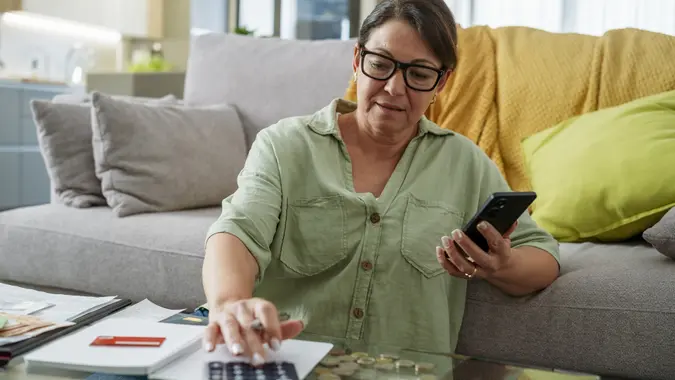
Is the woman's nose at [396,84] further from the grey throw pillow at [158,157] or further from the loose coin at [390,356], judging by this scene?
the grey throw pillow at [158,157]

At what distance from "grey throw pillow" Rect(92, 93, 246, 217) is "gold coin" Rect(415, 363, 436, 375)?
121 centimetres

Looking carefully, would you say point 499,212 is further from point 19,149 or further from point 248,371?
point 19,149

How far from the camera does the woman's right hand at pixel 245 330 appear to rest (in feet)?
2.66

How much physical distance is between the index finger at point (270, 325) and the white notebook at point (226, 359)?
0.02 metres

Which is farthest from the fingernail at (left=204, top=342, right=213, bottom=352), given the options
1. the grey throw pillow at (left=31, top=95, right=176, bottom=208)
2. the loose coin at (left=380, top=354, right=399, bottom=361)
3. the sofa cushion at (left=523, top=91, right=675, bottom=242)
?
the grey throw pillow at (left=31, top=95, right=176, bottom=208)

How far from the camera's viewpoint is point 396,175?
132cm

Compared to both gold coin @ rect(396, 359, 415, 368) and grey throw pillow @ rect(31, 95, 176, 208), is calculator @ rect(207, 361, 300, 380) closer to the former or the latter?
gold coin @ rect(396, 359, 415, 368)

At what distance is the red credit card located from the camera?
0.87m

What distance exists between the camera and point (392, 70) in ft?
4.04

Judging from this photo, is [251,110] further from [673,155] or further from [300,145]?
[673,155]

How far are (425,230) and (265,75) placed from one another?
1.11m

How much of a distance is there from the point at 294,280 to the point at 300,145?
239 millimetres

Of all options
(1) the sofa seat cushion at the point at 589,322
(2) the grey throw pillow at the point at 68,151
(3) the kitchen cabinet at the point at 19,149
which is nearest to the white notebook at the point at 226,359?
(1) the sofa seat cushion at the point at 589,322

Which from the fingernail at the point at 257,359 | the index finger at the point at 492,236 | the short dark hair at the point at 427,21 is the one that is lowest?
the fingernail at the point at 257,359
